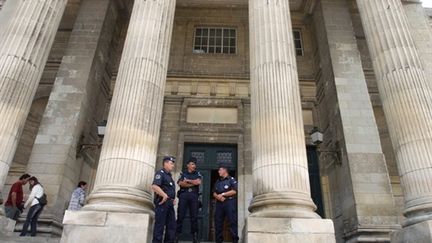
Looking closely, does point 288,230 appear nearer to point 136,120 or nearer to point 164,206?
point 164,206

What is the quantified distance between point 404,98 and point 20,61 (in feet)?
36.9

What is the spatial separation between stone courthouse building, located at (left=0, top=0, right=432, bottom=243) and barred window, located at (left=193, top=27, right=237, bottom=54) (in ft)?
0.25

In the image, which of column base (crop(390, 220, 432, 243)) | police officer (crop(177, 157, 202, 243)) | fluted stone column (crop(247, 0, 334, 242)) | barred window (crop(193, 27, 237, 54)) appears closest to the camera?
fluted stone column (crop(247, 0, 334, 242))

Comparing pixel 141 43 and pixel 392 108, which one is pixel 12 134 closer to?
pixel 141 43

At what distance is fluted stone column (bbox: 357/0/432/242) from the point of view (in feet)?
32.0

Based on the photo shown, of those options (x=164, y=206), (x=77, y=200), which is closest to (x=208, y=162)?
(x=77, y=200)

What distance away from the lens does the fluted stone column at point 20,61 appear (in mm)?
10648

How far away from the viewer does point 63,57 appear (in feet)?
53.3

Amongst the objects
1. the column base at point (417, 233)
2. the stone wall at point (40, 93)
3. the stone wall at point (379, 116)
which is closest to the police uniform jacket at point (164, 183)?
the column base at point (417, 233)

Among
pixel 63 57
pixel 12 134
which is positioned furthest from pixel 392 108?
pixel 63 57

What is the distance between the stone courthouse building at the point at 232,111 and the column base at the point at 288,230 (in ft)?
0.10

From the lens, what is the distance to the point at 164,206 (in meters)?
9.11

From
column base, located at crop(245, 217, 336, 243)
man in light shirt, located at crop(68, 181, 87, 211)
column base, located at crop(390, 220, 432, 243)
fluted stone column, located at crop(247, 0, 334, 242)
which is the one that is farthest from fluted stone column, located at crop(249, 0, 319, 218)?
man in light shirt, located at crop(68, 181, 87, 211)

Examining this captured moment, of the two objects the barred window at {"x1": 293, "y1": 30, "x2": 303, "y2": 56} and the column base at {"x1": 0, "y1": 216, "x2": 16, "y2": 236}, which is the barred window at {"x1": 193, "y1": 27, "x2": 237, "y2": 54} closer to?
the barred window at {"x1": 293, "y1": 30, "x2": 303, "y2": 56}
